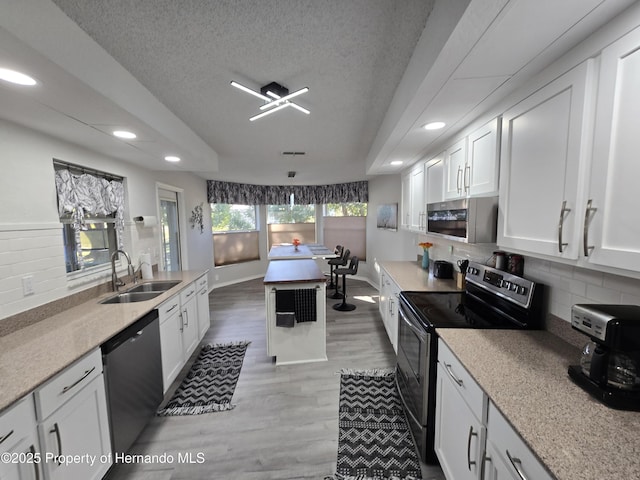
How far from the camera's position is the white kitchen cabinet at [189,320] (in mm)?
2607

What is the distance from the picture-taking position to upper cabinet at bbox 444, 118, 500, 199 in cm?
160

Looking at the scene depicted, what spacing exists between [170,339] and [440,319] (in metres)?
2.24

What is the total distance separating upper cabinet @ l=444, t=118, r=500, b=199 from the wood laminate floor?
185cm

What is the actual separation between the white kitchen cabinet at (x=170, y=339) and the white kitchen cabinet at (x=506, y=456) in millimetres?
2279

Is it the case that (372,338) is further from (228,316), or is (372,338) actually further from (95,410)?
(95,410)

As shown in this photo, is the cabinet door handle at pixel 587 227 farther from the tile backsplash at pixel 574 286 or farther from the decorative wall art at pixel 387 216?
the decorative wall art at pixel 387 216

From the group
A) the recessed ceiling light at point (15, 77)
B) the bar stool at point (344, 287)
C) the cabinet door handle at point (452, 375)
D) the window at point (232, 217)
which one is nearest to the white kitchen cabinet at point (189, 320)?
the recessed ceiling light at point (15, 77)

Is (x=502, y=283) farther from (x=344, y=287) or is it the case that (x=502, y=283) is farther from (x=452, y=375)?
(x=344, y=287)

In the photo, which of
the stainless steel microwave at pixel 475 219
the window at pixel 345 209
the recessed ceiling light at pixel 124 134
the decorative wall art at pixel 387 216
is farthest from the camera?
the window at pixel 345 209

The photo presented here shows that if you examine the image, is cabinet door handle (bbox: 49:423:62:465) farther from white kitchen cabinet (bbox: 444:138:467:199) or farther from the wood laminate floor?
white kitchen cabinet (bbox: 444:138:467:199)

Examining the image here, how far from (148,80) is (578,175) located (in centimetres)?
238

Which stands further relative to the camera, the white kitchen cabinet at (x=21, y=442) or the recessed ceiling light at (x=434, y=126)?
the recessed ceiling light at (x=434, y=126)

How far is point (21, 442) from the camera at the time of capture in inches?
40.6

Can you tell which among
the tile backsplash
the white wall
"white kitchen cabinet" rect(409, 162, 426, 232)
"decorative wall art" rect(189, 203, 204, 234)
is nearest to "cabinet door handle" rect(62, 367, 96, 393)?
the white wall
